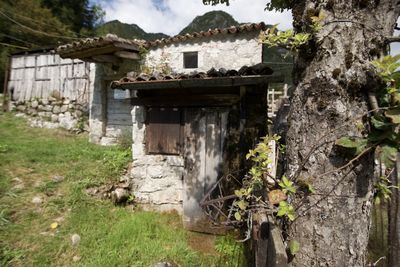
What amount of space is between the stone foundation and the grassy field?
4250mm

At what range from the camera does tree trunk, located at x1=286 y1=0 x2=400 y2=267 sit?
1.48m

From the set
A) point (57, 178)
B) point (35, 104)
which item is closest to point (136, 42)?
point (57, 178)

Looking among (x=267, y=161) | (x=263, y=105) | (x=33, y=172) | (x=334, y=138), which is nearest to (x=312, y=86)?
(x=334, y=138)

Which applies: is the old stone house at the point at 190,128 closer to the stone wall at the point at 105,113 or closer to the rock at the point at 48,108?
the stone wall at the point at 105,113

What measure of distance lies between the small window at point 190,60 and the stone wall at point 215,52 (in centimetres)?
14

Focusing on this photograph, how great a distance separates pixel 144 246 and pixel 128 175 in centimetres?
188

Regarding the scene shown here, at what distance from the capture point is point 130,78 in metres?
4.68

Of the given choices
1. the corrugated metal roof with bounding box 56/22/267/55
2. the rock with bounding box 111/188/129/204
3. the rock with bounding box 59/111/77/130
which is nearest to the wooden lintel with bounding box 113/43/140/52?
the corrugated metal roof with bounding box 56/22/267/55

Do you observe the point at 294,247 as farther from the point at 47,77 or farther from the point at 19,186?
the point at 47,77

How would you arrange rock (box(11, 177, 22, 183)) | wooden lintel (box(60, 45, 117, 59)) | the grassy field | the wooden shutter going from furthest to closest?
wooden lintel (box(60, 45, 117, 59)), rock (box(11, 177, 22, 183)), the wooden shutter, the grassy field

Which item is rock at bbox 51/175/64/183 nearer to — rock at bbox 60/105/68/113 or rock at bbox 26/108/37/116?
rock at bbox 60/105/68/113

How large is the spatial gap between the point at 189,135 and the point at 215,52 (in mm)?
4517

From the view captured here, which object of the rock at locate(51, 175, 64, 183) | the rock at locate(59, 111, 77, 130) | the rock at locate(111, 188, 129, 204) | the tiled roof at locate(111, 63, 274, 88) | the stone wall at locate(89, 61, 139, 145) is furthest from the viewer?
the rock at locate(59, 111, 77, 130)

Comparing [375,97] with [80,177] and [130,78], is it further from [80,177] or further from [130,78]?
[80,177]
